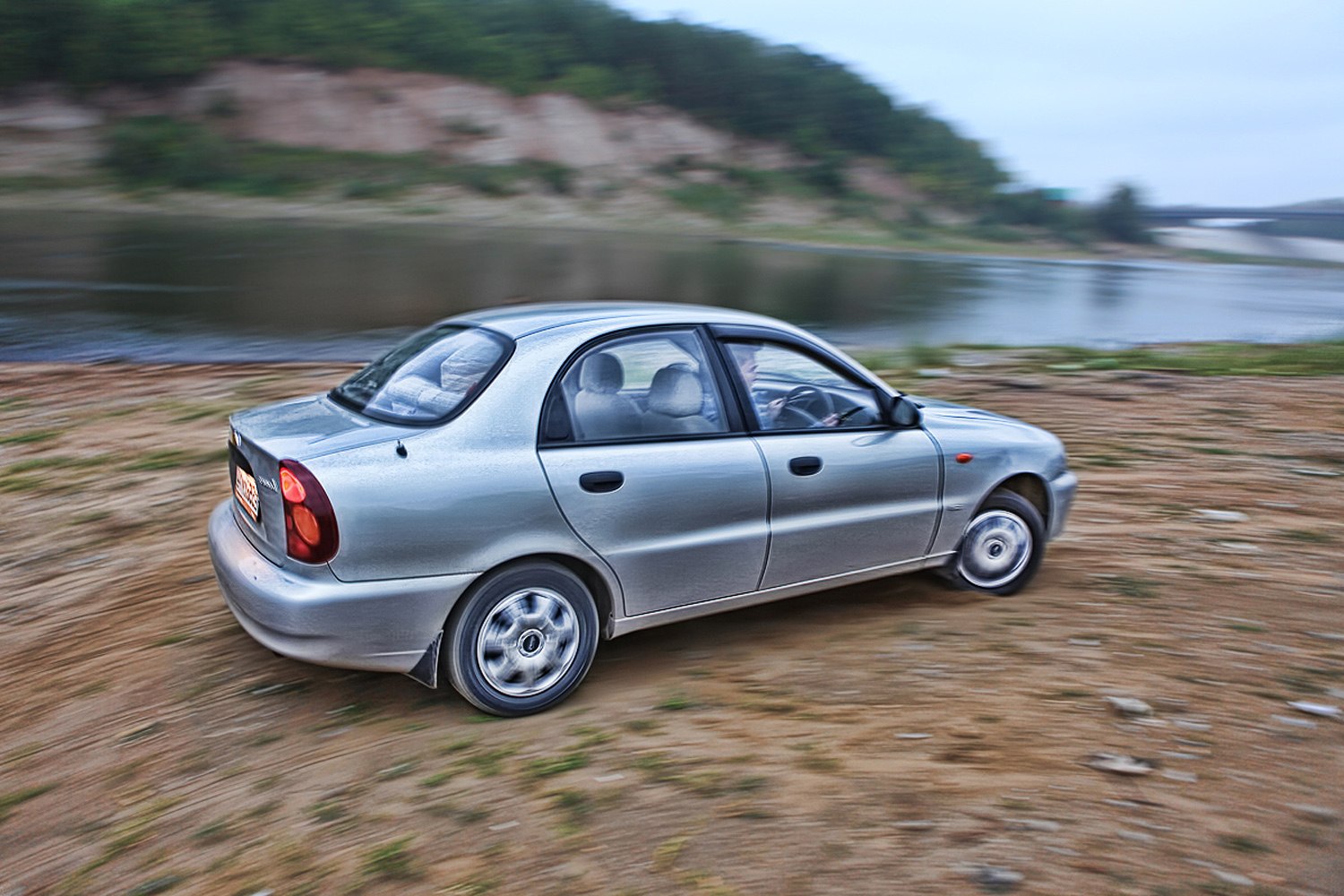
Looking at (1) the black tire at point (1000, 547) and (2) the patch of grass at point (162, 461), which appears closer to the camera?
(1) the black tire at point (1000, 547)

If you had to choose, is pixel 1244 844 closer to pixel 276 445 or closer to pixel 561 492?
pixel 561 492

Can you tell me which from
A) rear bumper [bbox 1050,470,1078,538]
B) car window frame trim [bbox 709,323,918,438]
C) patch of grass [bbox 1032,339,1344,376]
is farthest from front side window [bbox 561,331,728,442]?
patch of grass [bbox 1032,339,1344,376]

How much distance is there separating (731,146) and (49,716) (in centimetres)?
8434

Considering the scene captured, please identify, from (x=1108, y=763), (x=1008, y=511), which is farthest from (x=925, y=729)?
(x=1008, y=511)

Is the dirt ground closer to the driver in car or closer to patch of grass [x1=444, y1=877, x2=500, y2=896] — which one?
patch of grass [x1=444, y1=877, x2=500, y2=896]

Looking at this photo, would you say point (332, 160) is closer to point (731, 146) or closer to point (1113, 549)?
point (731, 146)

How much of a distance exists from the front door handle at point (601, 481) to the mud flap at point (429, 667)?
74cm

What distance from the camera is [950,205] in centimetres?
9175

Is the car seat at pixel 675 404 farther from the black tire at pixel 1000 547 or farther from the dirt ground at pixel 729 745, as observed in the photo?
the black tire at pixel 1000 547

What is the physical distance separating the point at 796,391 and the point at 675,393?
0.68 m

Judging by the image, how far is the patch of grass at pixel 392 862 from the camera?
10.7 feet

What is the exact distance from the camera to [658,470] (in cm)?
430

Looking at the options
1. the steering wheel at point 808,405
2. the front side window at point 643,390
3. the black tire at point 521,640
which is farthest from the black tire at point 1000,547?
the black tire at point 521,640

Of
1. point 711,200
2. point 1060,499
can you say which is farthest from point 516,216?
point 1060,499
